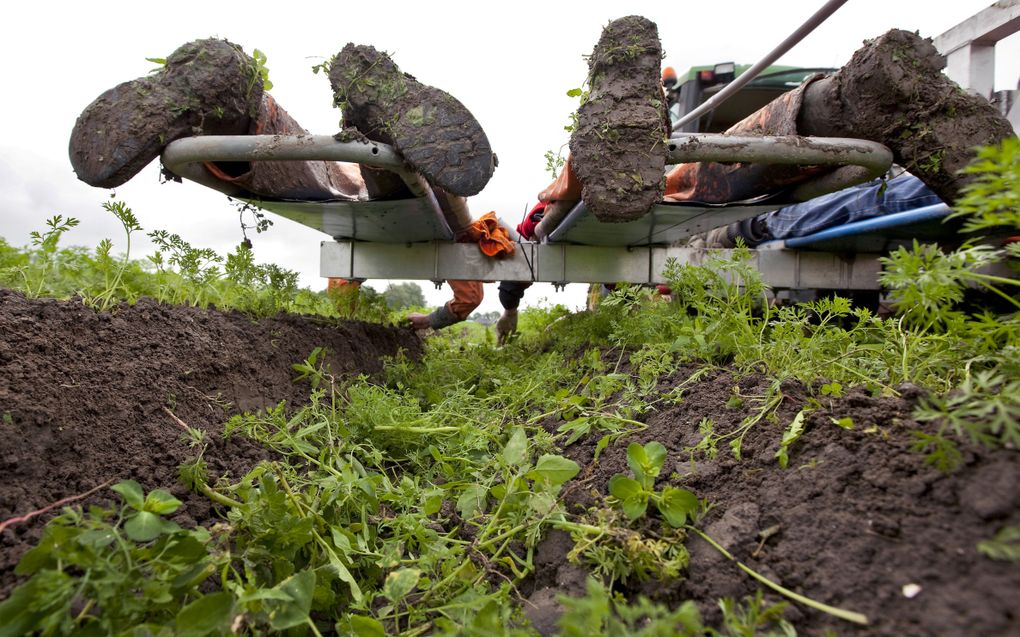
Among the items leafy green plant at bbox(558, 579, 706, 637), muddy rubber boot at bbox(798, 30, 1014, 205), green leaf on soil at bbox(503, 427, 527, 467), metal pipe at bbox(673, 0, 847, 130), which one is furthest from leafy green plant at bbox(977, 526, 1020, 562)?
metal pipe at bbox(673, 0, 847, 130)

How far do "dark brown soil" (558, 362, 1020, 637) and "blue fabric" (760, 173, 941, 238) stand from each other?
2479mm

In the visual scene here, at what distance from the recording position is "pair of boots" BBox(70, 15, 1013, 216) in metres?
2.39

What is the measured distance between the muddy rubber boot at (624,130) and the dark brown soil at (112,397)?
166 cm

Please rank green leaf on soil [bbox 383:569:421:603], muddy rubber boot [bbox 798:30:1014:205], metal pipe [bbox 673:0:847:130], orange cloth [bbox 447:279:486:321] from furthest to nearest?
1. orange cloth [bbox 447:279:486:321]
2. metal pipe [bbox 673:0:847:130]
3. muddy rubber boot [bbox 798:30:1014:205]
4. green leaf on soil [bbox 383:569:421:603]

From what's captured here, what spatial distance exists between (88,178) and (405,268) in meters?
1.99

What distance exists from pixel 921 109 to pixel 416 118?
2.38 meters

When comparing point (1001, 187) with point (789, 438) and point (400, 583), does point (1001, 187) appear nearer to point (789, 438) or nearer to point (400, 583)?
point (789, 438)

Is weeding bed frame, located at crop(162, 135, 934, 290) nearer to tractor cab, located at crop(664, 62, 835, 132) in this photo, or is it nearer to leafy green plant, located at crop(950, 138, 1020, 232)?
leafy green plant, located at crop(950, 138, 1020, 232)

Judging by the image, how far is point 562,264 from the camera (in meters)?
4.16

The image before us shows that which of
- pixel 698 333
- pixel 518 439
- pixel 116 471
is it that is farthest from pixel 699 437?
pixel 116 471

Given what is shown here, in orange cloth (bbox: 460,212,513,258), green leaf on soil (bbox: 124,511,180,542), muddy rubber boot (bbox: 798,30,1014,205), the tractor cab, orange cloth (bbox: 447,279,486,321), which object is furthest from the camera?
the tractor cab

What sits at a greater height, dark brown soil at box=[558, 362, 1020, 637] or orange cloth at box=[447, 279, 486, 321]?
orange cloth at box=[447, 279, 486, 321]

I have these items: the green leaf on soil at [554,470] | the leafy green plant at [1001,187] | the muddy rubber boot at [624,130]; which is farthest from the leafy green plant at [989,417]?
the muddy rubber boot at [624,130]

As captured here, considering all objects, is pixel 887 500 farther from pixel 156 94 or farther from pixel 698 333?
pixel 156 94
